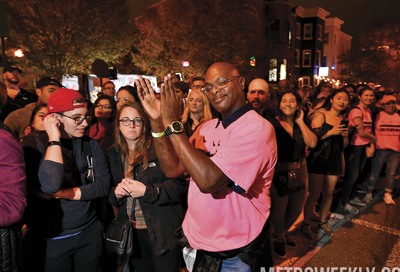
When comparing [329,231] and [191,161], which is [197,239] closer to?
[191,161]

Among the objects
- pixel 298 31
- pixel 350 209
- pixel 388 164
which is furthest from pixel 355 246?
pixel 298 31

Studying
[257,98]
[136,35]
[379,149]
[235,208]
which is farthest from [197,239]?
[136,35]

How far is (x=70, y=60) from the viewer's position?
1881 cm

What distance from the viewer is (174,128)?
1.77 meters

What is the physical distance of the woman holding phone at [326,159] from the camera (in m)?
4.86

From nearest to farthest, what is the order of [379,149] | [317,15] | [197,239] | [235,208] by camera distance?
[235,208]
[197,239]
[379,149]
[317,15]

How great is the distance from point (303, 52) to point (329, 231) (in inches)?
1716

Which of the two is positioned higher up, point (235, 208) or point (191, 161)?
point (191, 161)

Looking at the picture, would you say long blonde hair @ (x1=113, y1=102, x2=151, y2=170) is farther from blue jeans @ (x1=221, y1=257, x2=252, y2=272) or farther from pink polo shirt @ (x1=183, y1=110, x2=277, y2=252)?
blue jeans @ (x1=221, y1=257, x2=252, y2=272)

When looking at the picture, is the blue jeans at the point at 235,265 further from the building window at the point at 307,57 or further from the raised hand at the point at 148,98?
the building window at the point at 307,57

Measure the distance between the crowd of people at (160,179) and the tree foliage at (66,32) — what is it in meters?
14.6

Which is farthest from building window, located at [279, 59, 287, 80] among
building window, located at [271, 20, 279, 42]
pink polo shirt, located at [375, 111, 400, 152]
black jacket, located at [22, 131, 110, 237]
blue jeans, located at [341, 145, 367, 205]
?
black jacket, located at [22, 131, 110, 237]

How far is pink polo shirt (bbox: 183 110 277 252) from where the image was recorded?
1.83 m

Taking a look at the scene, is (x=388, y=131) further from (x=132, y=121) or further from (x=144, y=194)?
(x=144, y=194)
